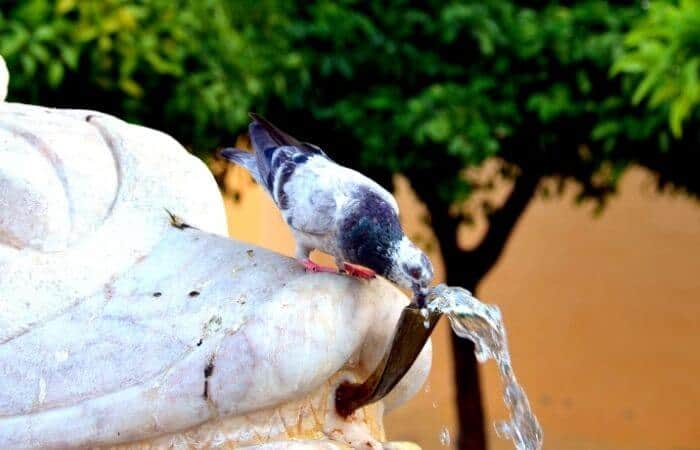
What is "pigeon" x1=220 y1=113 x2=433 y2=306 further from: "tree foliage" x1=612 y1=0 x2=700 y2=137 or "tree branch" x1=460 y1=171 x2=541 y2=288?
"tree branch" x1=460 y1=171 x2=541 y2=288

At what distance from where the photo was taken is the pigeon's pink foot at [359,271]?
2.06 meters

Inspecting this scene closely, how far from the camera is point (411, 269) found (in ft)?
6.45

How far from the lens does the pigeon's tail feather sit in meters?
2.33

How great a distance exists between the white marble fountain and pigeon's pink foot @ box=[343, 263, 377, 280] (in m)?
0.02

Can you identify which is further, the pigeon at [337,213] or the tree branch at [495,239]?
the tree branch at [495,239]

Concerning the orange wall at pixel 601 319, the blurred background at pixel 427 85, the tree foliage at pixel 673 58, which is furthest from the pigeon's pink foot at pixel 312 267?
the orange wall at pixel 601 319

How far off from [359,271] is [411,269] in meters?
0.15

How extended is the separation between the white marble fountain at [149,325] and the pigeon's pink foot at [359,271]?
0.08ft

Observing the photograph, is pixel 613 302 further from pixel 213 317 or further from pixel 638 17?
pixel 213 317

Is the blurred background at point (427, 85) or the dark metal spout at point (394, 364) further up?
the dark metal spout at point (394, 364)

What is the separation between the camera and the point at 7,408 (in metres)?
1.93

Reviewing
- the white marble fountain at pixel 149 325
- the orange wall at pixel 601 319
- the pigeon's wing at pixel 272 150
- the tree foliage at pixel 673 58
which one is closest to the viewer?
the white marble fountain at pixel 149 325

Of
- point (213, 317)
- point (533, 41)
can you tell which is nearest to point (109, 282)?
point (213, 317)

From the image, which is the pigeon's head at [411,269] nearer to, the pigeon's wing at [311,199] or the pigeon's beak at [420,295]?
the pigeon's beak at [420,295]
